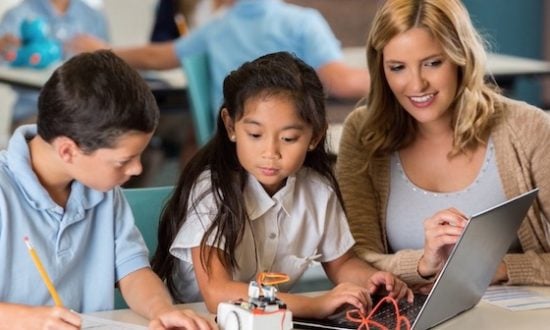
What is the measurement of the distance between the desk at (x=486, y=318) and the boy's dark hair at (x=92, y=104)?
12.3 inches

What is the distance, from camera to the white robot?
5.32 ft

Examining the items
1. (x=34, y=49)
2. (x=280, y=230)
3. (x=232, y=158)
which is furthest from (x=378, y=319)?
(x=34, y=49)

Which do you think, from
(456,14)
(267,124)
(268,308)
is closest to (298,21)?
(456,14)

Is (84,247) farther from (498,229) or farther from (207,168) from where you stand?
(498,229)

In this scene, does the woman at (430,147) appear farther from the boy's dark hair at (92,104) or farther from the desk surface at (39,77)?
the desk surface at (39,77)

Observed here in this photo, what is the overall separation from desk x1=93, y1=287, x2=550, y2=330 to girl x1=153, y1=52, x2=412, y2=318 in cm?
11

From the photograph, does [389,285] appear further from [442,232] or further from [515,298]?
[515,298]

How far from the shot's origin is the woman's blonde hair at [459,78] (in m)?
2.26

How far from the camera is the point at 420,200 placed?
2.36 meters

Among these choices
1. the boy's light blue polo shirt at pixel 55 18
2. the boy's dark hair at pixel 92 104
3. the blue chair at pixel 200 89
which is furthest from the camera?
the boy's light blue polo shirt at pixel 55 18

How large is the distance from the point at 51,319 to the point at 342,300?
51 cm

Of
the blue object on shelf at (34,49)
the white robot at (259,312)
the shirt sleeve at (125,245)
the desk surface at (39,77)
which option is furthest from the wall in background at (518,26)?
the white robot at (259,312)

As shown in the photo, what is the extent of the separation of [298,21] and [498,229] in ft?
7.85

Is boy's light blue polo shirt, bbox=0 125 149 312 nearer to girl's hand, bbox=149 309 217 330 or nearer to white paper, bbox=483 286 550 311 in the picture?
girl's hand, bbox=149 309 217 330
